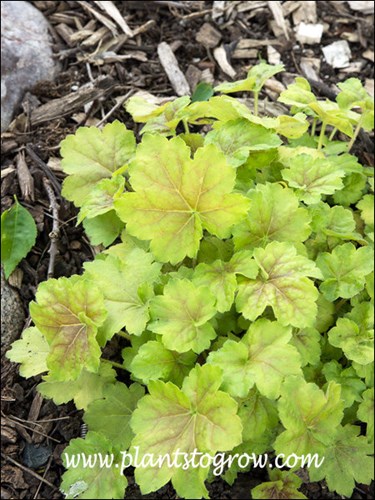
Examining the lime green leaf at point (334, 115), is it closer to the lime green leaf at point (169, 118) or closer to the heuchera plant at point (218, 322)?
the heuchera plant at point (218, 322)

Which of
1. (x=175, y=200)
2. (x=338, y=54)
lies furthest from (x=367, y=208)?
(x=338, y=54)

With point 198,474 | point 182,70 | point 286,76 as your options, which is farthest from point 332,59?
point 198,474

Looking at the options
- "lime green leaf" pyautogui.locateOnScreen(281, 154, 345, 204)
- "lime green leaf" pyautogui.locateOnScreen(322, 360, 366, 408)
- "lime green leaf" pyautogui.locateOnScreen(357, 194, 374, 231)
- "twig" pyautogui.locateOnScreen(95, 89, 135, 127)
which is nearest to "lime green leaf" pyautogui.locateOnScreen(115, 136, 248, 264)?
"lime green leaf" pyautogui.locateOnScreen(281, 154, 345, 204)

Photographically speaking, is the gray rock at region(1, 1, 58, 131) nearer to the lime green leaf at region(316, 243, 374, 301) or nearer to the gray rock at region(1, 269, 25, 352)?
the gray rock at region(1, 269, 25, 352)

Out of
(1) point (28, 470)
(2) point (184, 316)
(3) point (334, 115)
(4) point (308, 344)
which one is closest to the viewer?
(2) point (184, 316)

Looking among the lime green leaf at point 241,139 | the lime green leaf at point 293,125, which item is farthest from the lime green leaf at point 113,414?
the lime green leaf at point 293,125

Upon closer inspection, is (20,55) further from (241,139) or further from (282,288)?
(282,288)
